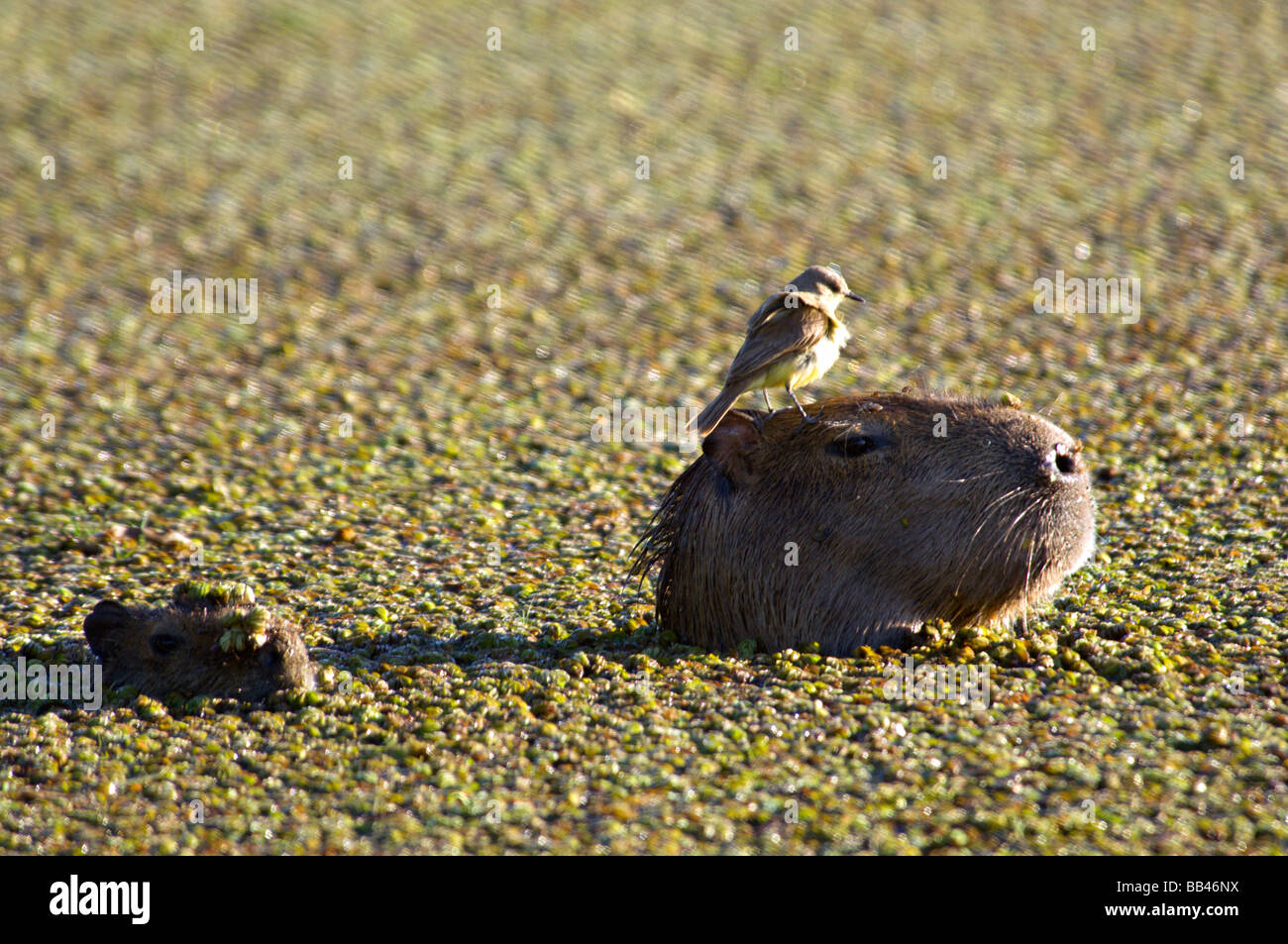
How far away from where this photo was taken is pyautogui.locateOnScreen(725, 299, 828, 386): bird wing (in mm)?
5039

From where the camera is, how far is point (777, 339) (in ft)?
16.7

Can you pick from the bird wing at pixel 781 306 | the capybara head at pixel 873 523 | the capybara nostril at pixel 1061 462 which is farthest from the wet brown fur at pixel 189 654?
the capybara nostril at pixel 1061 462

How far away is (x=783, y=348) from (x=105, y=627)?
8.36ft

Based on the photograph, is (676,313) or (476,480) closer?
(476,480)

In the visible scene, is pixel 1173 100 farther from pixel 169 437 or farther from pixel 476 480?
pixel 169 437

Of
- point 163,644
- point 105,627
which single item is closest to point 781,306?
point 163,644

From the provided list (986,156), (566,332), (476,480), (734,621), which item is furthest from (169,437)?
(986,156)

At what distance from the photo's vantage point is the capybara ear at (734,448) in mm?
5082

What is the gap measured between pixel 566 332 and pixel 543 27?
18.1ft

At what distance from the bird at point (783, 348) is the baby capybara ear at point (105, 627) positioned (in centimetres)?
210

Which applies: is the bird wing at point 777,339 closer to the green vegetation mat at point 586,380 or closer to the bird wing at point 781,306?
the bird wing at point 781,306

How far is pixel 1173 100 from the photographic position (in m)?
12.2

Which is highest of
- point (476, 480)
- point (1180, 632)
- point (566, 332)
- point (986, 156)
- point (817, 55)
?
point (817, 55)

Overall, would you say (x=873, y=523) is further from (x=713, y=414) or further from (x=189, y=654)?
(x=189, y=654)
